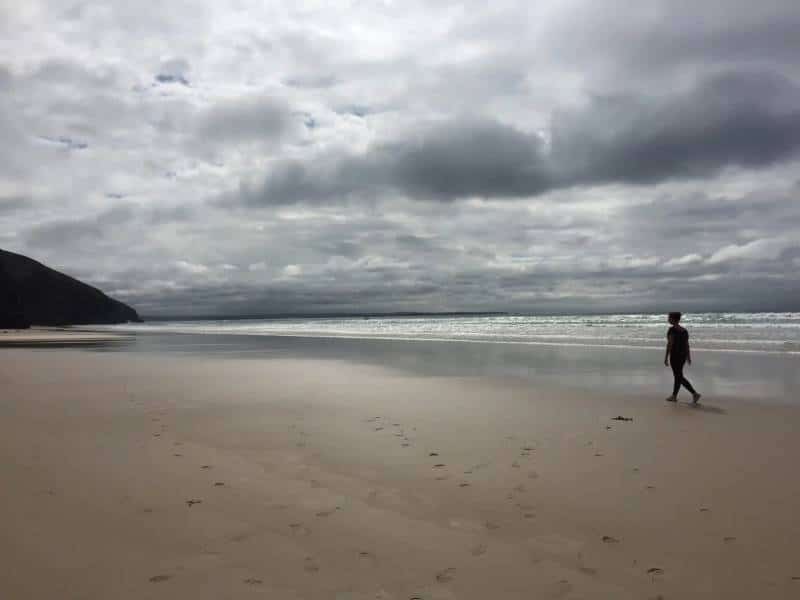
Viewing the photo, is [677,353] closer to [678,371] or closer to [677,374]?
[678,371]

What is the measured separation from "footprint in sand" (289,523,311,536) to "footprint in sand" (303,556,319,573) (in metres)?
0.51

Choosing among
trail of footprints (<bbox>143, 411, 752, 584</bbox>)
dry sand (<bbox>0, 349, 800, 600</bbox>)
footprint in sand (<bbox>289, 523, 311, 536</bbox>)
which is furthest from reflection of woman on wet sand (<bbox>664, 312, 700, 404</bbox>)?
footprint in sand (<bbox>289, 523, 311, 536</bbox>)

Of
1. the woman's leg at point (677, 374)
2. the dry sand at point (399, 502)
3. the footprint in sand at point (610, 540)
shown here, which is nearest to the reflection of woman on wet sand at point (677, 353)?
the woman's leg at point (677, 374)

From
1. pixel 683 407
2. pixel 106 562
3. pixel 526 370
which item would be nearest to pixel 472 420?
pixel 683 407

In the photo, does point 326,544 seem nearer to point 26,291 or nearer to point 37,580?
point 37,580

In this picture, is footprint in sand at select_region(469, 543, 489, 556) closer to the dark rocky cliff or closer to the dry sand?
the dry sand

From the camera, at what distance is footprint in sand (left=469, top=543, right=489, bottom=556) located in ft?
14.4

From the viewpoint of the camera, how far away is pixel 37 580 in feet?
12.7

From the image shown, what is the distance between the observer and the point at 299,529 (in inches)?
191

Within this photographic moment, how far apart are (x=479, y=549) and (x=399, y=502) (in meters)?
1.32

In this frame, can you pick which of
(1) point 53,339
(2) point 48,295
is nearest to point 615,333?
(1) point 53,339

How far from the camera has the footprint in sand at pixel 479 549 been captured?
4.39 meters

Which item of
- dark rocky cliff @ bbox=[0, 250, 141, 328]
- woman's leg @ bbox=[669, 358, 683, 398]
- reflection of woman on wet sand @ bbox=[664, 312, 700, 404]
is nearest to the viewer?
woman's leg @ bbox=[669, 358, 683, 398]

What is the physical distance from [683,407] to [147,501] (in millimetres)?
10678
